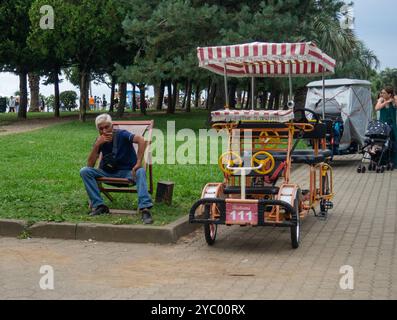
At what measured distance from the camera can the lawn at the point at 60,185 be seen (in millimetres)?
8922

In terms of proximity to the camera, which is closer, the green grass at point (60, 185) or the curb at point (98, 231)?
the curb at point (98, 231)

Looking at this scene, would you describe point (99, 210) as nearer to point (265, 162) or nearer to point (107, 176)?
point (107, 176)

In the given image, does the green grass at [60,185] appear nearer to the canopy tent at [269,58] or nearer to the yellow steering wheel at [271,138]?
the yellow steering wheel at [271,138]

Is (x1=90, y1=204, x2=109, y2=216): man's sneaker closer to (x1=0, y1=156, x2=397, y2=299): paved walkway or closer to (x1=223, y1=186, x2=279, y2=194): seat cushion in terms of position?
(x1=0, y1=156, x2=397, y2=299): paved walkway

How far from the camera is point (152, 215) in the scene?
8.94 meters

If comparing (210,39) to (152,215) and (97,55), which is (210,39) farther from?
(152,215)

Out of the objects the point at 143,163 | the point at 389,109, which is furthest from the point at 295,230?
the point at 389,109

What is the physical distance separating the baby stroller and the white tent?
136 centimetres

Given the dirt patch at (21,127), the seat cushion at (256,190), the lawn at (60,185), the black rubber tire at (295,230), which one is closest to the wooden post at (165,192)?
the lawn at (60,185)

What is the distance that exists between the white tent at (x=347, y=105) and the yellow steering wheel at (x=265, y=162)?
31.4 feet

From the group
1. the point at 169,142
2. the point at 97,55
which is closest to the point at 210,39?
the point at 169,142

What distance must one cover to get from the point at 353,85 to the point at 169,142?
6.48 m

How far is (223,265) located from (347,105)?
12.0 m

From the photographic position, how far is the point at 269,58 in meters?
8.89
